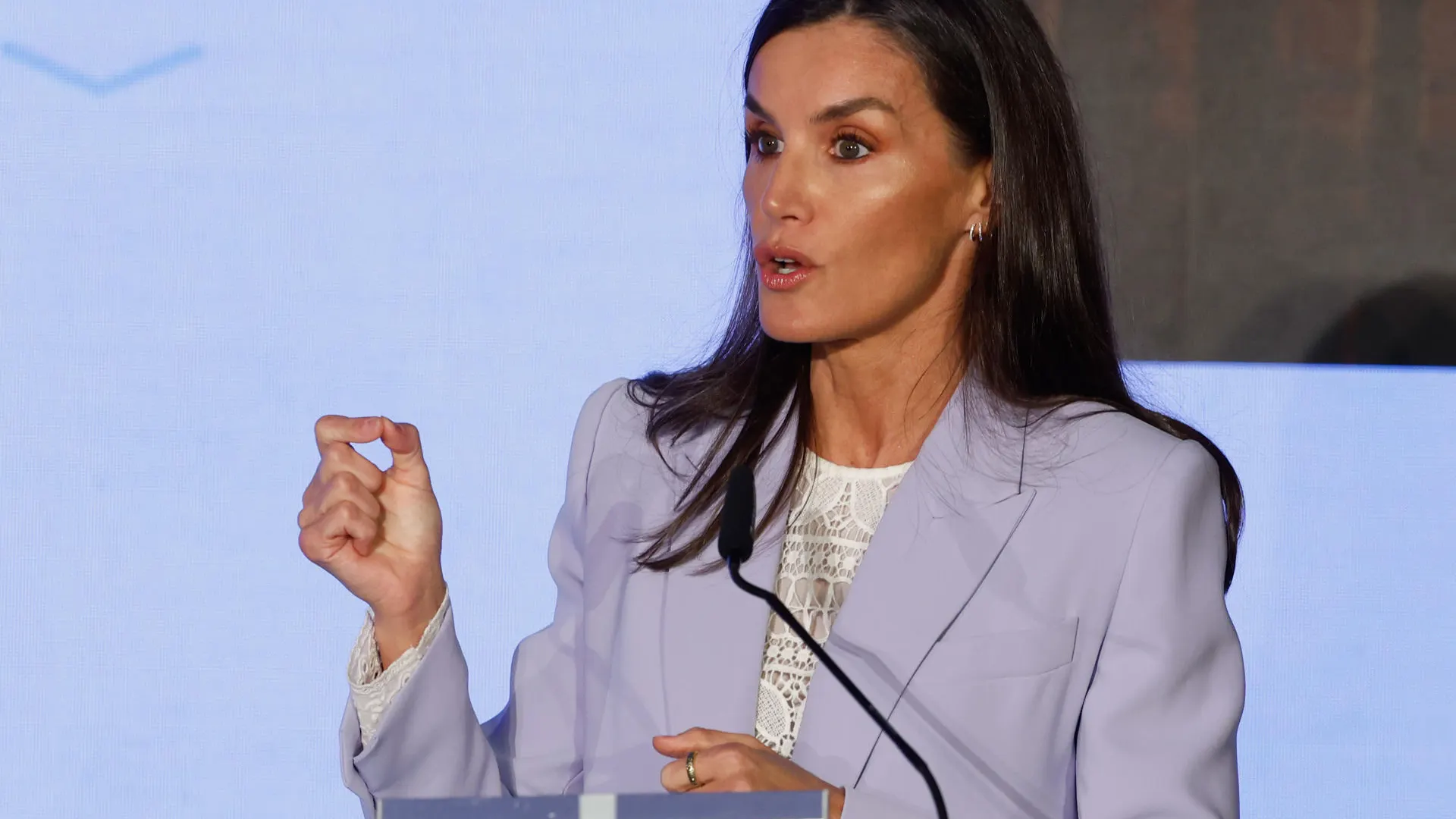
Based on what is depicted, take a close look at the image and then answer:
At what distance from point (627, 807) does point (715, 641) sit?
56 cm

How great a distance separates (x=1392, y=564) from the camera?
233 centimetres

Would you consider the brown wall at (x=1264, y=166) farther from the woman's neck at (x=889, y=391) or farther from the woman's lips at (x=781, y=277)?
the woman's lips at (x=781, y=277)

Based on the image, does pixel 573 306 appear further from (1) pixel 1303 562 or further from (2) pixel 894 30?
(1) pixel 1303 562

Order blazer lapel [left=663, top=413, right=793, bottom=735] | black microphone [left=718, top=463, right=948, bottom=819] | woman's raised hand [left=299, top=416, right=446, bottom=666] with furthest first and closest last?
1. blazer lapel [left=663, top=413, right=793, bottom=735]
2. woman's raised hand [left=299, top=416, right=446, bottom=666]
3. black microphone [left=718, top=463, right=948, bottom=819]

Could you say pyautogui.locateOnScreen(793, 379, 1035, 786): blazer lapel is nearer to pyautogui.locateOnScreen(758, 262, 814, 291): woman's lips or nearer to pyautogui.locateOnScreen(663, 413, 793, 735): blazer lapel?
pyautogui.locateOnScreen(663, 413, 793, 735): blazer lapel

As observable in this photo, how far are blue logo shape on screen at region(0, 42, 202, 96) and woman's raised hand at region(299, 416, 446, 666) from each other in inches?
42.2

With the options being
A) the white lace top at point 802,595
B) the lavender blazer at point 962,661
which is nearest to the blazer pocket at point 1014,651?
the lavender blazer at point 962,661

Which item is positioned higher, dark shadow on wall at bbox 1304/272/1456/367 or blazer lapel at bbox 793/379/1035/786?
dark shadow on wall at bbox 1304/272/1456/367

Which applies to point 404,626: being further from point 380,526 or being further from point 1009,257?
point 1009,257

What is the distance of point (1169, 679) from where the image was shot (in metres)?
1.30

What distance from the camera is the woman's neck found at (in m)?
1.54

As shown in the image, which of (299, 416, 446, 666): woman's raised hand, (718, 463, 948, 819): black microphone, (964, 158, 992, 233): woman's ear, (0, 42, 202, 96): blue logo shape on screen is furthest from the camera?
(0, 42, 202, 96): blue logo shape on screen

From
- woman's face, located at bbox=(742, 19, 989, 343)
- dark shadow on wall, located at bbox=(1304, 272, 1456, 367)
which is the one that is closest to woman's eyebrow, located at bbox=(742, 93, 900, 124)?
woman's face, located at bbox=(742, 19, 989, 343)

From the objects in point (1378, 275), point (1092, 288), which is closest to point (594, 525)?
point (1092, 288)
